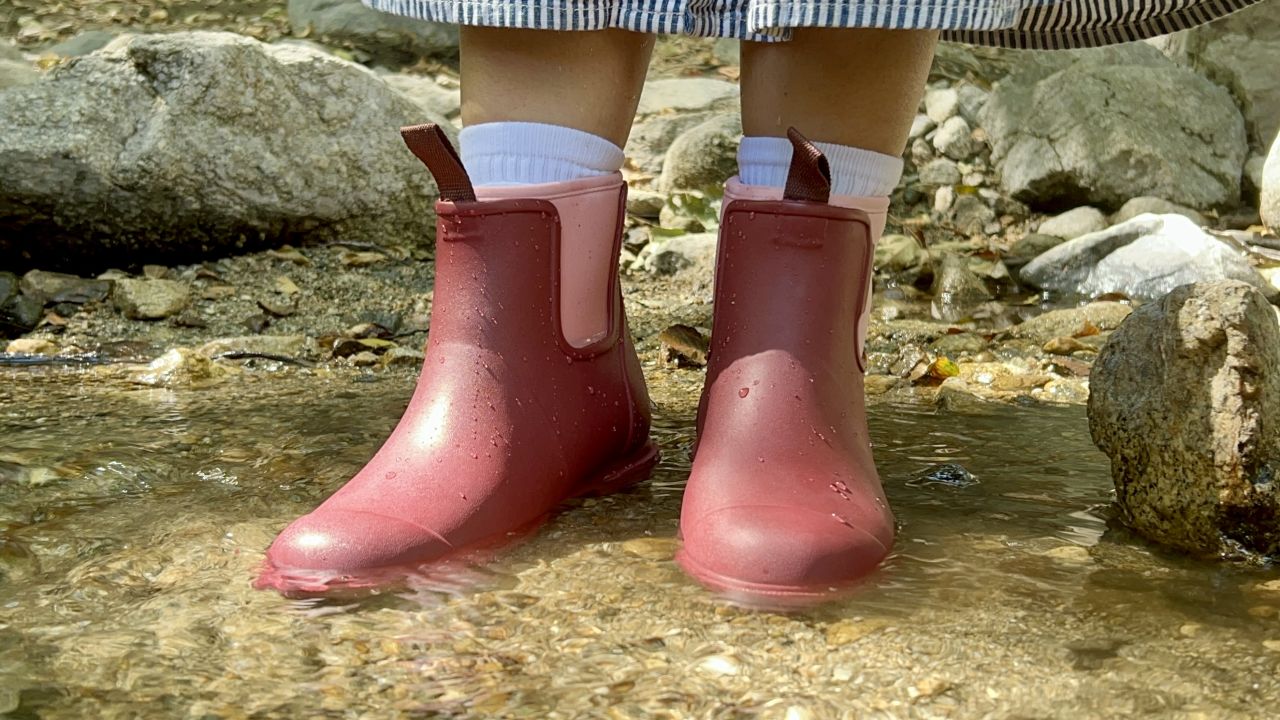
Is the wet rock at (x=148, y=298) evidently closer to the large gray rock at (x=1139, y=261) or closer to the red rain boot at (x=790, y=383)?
the red rain boot at (x=790, y=383)

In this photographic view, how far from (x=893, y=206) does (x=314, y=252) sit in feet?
8.56

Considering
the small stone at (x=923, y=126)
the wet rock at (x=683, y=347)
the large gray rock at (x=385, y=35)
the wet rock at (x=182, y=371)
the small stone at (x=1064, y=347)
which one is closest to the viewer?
the wet rock at (x=182, y=371)

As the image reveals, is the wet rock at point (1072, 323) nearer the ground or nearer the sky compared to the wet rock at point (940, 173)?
nearer the ground

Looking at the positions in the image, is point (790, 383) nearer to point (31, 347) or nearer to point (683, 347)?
point (683, 347)

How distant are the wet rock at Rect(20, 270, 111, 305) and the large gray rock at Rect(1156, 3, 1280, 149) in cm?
492

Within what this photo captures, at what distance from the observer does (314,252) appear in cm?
378

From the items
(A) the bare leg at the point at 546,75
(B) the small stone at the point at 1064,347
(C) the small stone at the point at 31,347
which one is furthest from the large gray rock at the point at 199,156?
(A) the bare leg at the point at 546,75

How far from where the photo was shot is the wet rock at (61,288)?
3.19 m

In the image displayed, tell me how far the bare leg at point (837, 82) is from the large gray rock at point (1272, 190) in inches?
119

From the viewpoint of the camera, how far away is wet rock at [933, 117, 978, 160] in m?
5.68

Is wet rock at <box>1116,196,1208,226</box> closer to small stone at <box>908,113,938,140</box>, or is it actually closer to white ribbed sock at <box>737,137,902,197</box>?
small stone at <box>908,113,938,140</box>

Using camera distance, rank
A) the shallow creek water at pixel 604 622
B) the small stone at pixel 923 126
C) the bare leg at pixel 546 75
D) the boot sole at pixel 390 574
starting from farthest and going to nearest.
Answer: the small stone at pixel 923 126 → the bare leg at pixel 546 75 → the boot sole at pixel 390 574 → the shallow creek water at pixel 604 622

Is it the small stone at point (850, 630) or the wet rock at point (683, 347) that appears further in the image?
the wet rock at point (683, 347)

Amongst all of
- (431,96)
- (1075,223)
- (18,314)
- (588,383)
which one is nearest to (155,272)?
(18,314)
